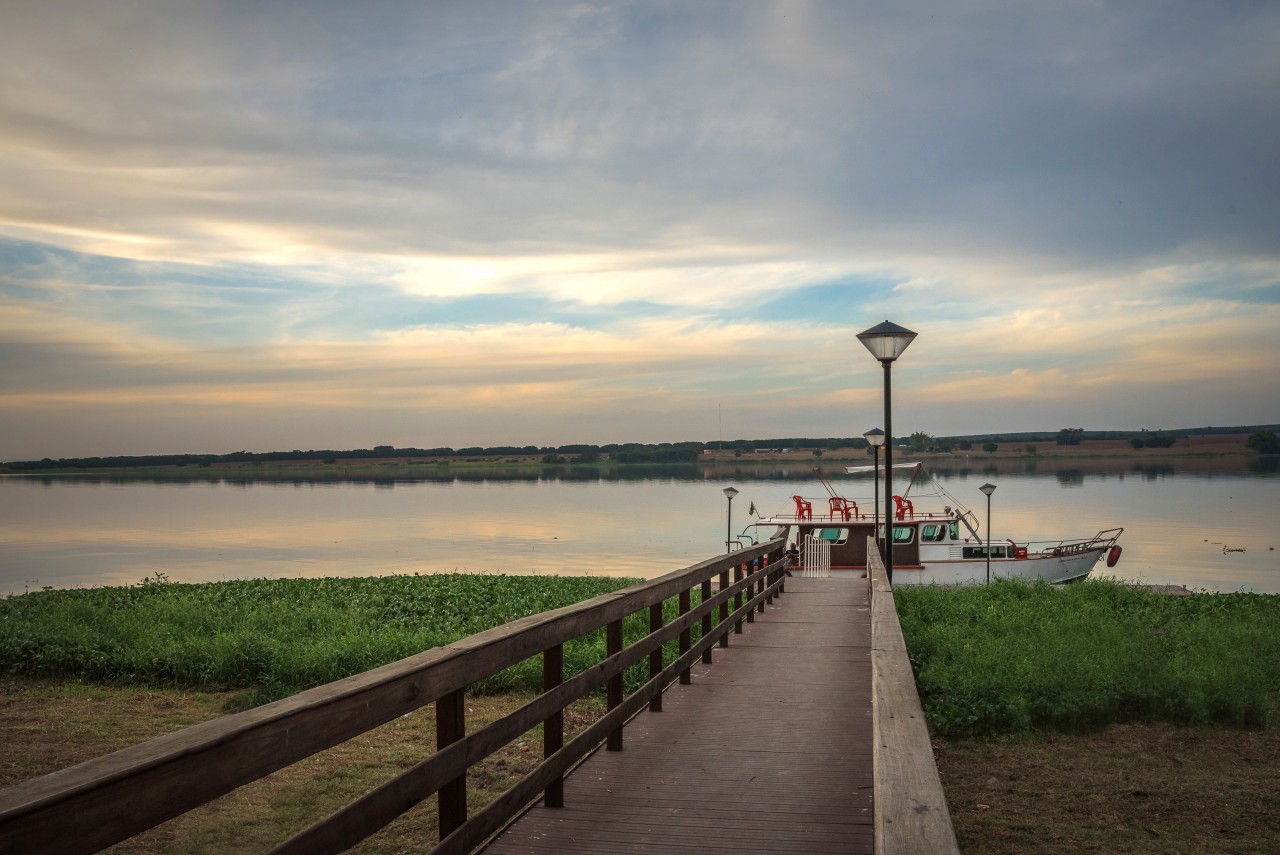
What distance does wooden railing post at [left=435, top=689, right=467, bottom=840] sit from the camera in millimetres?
3592

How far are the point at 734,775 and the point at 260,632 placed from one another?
9811 mm

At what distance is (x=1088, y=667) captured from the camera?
31.6 feet

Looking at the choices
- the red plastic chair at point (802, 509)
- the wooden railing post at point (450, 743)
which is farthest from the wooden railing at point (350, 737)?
the red plastic chair at point (802, 509)

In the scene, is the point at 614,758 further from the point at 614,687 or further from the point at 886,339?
the point at 886,339

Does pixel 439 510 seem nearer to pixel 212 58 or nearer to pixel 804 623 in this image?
pixel 212 58

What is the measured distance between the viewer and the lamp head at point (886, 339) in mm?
13062

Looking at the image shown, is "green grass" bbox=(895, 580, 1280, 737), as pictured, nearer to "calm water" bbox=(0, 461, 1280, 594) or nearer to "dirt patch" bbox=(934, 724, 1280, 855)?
"dirt patch" bbox=(934, 724, 1280, 855)

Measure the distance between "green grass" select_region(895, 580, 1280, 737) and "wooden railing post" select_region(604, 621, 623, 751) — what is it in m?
3.99

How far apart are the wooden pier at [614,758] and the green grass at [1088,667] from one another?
3.84 feet

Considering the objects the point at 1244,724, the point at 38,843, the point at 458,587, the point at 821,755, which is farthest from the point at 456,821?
the point at 458,587

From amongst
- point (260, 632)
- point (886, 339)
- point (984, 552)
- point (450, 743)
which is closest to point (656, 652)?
point (450, 743)

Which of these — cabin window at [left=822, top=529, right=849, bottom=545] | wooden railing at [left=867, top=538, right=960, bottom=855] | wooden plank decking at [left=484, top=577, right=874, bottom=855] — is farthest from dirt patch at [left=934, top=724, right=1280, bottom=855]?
cabin window at [left=822, top=529, right=849, bottom=545]

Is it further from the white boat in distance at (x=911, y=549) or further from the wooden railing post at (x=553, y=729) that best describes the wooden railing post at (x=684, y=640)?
the white boat in distance at (x=911, y=549)

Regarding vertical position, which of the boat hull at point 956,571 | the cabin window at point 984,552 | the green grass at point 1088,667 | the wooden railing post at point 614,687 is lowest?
the boat hull at point 956,571
